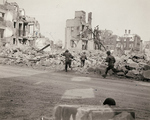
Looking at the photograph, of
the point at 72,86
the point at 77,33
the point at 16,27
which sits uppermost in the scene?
the point at 16,27

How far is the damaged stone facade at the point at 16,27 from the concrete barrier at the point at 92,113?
27122 millimetres

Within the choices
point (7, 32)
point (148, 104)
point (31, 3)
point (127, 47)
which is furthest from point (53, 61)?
point (127, 47)

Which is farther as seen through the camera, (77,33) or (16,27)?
(77,33)

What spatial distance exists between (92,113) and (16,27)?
35235 mm

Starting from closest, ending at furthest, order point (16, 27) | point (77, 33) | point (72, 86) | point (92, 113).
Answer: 1. point (92, 113)
2. point (72, 86)
3. point (16, 27)
4. point (77, 33)

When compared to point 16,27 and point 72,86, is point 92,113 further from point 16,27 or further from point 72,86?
point 16,27

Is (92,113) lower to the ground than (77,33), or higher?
lower

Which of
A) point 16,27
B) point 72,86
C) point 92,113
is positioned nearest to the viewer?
point 92,113

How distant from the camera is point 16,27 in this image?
3478cm

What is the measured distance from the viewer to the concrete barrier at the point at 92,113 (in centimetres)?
299

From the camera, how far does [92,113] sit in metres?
2.99

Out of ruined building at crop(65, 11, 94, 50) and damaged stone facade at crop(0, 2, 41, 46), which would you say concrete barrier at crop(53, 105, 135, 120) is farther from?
ruined building at crop(65, 11, 94, 50)

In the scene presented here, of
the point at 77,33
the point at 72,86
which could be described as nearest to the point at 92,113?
the point at 72,86

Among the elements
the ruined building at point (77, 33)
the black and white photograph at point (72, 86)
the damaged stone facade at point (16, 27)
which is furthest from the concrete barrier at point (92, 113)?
A: the ruined building at point (77, 33)
